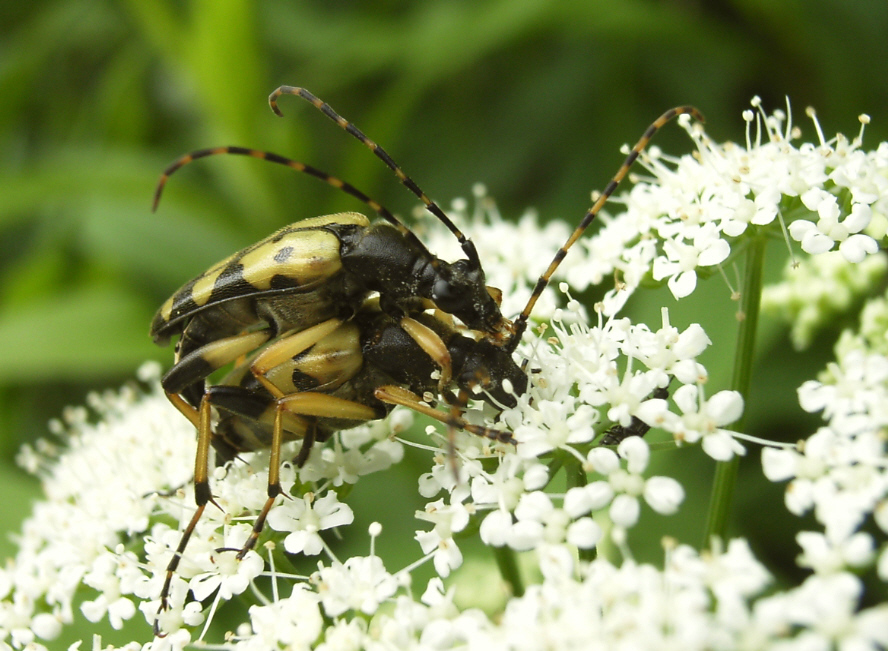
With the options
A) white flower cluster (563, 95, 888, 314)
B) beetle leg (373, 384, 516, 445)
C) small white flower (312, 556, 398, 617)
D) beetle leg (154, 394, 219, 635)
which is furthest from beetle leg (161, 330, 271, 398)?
white flower cluster (563, 95, 888, 314)

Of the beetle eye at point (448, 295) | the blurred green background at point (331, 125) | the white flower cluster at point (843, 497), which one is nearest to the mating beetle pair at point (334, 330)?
the beetle eye at point (448, 295)

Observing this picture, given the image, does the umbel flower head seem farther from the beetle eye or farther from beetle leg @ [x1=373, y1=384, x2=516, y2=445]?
the beetle eye

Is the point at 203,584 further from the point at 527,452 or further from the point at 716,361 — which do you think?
the point at 716,361

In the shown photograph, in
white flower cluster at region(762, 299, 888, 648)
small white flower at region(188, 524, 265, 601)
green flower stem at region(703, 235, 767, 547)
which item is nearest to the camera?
white flower cluster at region(762, 299, 888, 648)

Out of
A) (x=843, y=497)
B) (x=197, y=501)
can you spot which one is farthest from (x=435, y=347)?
(x=843, y=497)

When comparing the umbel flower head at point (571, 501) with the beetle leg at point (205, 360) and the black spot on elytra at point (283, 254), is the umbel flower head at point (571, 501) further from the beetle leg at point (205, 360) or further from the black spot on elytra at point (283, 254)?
the black spot on elytra at point (283, 254)

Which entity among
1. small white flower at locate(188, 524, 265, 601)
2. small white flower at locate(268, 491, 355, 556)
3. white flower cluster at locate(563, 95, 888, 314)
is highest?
white flower cluster at locate(563, 95, 888, 314)

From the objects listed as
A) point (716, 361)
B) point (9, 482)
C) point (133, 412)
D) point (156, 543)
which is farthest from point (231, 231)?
point (716, 361)
